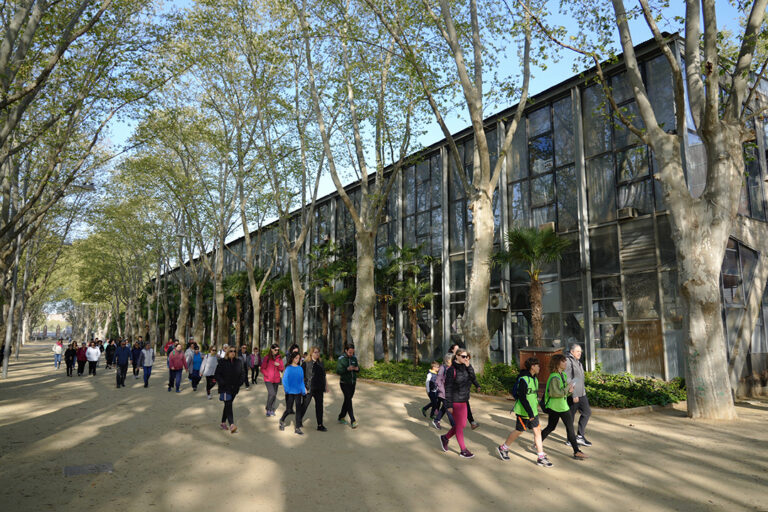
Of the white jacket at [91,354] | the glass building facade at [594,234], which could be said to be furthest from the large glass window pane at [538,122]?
the white jacket at [91,354]

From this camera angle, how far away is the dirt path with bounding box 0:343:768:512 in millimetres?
5484

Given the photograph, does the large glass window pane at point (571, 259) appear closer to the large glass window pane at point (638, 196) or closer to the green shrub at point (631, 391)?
the large glass window pane at point (638, 196)

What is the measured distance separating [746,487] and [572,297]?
11.2 meters

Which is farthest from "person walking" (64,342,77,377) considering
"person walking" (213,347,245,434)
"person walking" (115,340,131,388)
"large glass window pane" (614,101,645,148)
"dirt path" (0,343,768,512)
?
"large glass window pane" (614,101,645,148)

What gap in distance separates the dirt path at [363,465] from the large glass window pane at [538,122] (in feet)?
37.6

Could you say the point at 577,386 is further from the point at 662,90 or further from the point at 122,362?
the point at 122,362

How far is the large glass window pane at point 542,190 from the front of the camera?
1812 cm

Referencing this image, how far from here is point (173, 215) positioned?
3512 cm

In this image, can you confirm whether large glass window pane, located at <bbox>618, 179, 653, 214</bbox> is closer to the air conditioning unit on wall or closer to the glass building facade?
the glass building facade

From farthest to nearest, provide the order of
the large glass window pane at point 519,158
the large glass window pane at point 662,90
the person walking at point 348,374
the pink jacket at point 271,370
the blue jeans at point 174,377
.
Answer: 1. the large glass window pane at point 519,158
2. the blue jeans at point 174,377
3. the large glass window pane at point 662,90
4. the pink jacket at point 271,370
5. the person walking at point 348,374

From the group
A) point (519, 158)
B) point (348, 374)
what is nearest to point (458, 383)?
point (348, 374)

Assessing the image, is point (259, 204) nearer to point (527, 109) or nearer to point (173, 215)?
point (173, 215)

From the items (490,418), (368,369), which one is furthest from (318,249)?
(490,418)

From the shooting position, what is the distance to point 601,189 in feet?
54.1
